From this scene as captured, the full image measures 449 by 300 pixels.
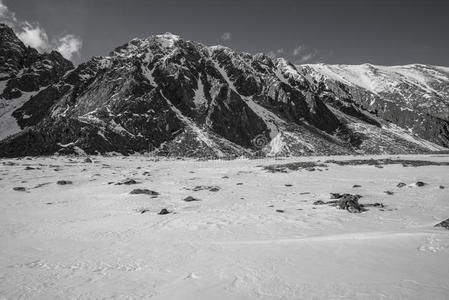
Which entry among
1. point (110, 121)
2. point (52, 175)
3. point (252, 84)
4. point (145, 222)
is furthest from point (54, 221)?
point (252, 84)

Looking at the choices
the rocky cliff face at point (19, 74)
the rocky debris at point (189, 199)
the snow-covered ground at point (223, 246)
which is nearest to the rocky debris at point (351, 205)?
the snow-covered ground at point (223, 246)

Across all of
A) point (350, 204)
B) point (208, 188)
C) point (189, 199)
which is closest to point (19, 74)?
point (208, 188)

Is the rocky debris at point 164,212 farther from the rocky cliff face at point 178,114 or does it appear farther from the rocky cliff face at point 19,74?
the rocky cliff face at point 19,74

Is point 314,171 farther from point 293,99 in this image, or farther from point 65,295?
point 293,99

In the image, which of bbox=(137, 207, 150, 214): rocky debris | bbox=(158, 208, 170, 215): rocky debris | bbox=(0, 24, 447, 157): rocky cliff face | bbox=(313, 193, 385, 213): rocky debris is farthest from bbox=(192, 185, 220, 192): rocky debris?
bbox=(0, 24, 447, 157): rocky cliff face

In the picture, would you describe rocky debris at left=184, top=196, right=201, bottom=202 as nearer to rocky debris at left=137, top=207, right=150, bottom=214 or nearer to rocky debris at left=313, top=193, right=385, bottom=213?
rocky debris at left=137, top=207, right=150, bottom=214

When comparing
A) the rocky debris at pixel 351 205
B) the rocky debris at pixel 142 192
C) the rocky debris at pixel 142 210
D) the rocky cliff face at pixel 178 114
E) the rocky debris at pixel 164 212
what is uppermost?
the rocky cliff face at pixel 178 114

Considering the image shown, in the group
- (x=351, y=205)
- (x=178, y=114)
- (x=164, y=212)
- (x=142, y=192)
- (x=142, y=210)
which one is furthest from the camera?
(x=178, y=114)

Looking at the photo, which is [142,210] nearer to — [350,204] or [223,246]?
[223,246]
